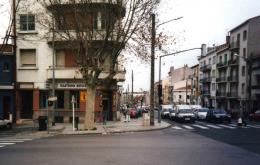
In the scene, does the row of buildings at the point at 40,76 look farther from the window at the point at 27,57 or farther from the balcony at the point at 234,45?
the balcony at the point at 234,45

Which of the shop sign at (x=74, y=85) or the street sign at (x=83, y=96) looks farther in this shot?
the shop sign at (x=74, y=85)

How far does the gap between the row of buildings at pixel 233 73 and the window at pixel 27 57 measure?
19279 millimetres

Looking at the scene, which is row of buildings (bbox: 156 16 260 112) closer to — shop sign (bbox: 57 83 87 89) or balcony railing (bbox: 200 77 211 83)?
balcony railing (bbox: 200 77 211 83)

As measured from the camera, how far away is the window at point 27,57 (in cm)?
4062

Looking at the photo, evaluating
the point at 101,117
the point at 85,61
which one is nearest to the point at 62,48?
the point at 101,117

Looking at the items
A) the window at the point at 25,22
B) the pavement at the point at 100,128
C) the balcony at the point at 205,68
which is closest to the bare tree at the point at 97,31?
the pavement at the point at 100,128

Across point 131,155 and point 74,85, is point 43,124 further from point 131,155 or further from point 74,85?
point 131,155

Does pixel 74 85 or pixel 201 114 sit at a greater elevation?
pixel 74 85

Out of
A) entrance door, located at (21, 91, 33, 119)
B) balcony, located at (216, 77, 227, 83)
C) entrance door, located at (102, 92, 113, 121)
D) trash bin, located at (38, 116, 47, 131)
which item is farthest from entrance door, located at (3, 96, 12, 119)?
balcony, located at (216, 77, 227, 83)

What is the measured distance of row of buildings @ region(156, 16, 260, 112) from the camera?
216ft

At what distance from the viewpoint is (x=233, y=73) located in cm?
7881

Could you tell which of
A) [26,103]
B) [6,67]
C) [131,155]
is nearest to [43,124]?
[6,67]

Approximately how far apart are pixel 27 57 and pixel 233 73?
4785 centimetres

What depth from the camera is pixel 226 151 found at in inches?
658
